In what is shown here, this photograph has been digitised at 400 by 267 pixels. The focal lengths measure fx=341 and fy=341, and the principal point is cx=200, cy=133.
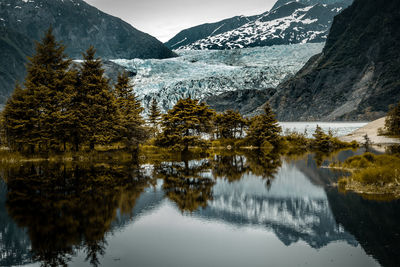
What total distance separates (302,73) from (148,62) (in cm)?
7029

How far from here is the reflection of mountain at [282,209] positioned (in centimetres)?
1195

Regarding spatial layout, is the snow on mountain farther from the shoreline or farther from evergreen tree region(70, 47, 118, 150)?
evergreen tree region(70, 47, 118, 150)

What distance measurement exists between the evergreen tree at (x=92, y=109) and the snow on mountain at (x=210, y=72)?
272 ft

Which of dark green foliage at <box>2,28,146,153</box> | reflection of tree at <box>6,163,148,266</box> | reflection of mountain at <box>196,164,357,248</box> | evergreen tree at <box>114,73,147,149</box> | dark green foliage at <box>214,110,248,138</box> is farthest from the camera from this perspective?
dark green foliage at <box>214,110,248,138</box>

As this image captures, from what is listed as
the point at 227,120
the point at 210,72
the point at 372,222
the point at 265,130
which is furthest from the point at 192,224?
the point at 210,72

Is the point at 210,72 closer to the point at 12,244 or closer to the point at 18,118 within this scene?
the point at 18,118

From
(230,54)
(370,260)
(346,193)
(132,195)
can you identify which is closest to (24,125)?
(132,195)

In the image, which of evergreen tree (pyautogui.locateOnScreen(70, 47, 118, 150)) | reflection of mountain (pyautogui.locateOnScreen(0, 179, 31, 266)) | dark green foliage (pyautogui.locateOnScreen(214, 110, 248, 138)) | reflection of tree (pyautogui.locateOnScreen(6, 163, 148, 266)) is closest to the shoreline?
dark green foliage (pyautogui.locateOnScreen(214, 110, 248, 138))

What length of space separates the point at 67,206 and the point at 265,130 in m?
46.3

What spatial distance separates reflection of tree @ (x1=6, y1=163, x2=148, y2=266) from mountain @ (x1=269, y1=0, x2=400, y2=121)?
4478 inches

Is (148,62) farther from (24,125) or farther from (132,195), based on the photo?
(132,195)

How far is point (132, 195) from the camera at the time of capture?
17.9 m

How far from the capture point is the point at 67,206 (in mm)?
15188

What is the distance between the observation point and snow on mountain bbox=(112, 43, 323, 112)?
444ft
